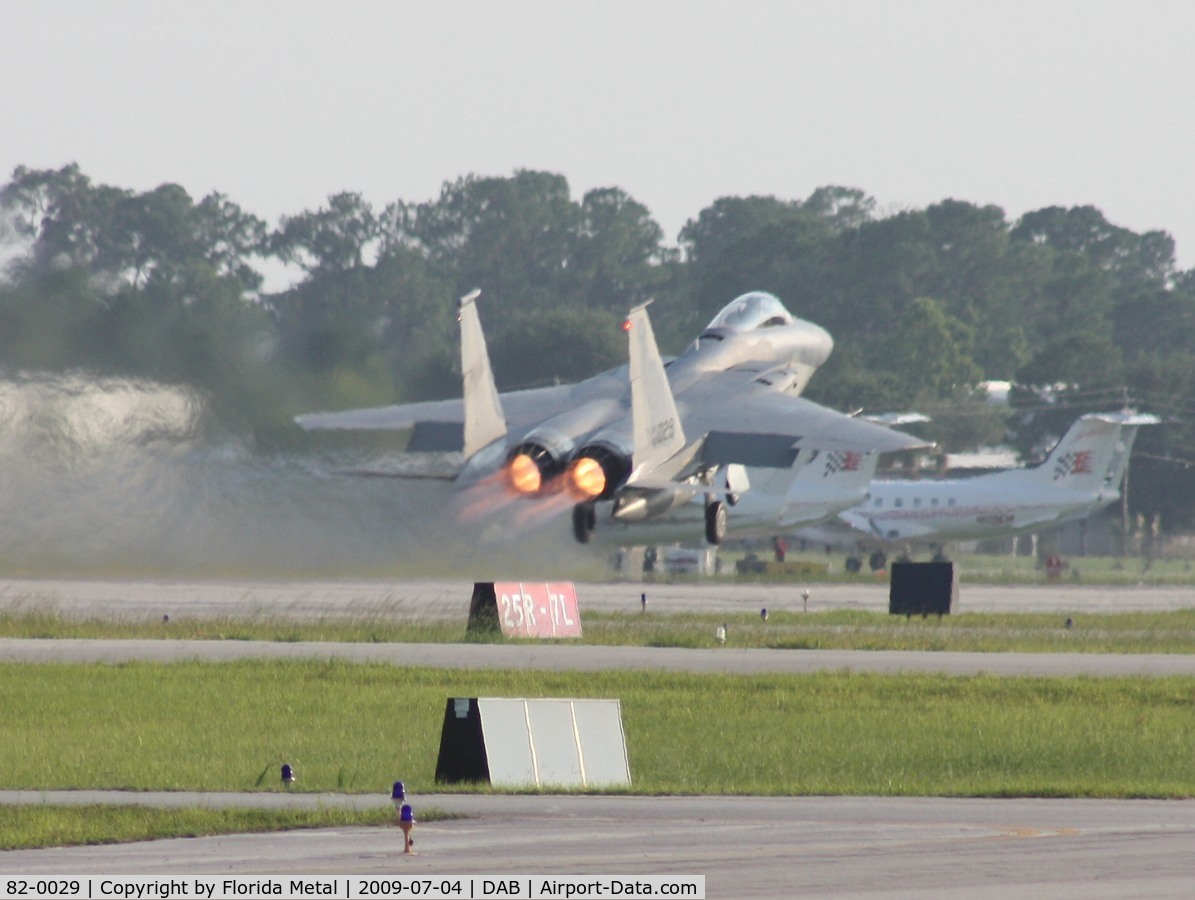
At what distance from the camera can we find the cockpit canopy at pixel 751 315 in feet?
134

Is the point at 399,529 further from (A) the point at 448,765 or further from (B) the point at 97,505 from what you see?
(A) the point at 448,765

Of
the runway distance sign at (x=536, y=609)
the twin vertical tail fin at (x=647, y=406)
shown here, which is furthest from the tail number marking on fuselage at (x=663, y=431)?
the runway distance sign at (x=536, y=609)

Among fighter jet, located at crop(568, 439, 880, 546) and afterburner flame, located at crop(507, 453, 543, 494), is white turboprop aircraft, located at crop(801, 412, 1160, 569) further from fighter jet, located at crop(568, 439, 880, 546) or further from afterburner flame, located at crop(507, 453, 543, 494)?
afterburner flame, located at crop(507, 453, 543, 494)

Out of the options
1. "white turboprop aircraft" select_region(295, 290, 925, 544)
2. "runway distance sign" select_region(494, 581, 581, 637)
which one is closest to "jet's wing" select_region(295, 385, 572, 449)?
"white turboprop aircraft" select_region(295, 290, 925, 544)

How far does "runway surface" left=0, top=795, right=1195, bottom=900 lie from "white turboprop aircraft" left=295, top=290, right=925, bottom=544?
60.7ft

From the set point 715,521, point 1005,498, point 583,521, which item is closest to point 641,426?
point 583,521

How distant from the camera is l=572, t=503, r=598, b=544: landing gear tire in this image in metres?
35.3

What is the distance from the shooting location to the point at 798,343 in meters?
41.6

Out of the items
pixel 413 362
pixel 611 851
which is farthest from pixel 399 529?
pixel 611 851

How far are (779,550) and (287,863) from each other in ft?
200

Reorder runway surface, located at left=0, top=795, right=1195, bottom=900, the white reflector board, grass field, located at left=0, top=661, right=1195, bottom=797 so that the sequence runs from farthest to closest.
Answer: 1. grass field, located at left=0, top=661, right=1195, bottom=797
2. the white reflector board
3. runway surface, located at left=0, top=795, right=1195, bottom=900

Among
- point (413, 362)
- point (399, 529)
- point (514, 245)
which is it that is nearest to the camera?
point (399, 529)

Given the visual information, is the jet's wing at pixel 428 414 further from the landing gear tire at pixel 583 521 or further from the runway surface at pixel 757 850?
the runway surface at pixel 757 850

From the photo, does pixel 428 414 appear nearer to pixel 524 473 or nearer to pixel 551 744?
pixel 524 473
